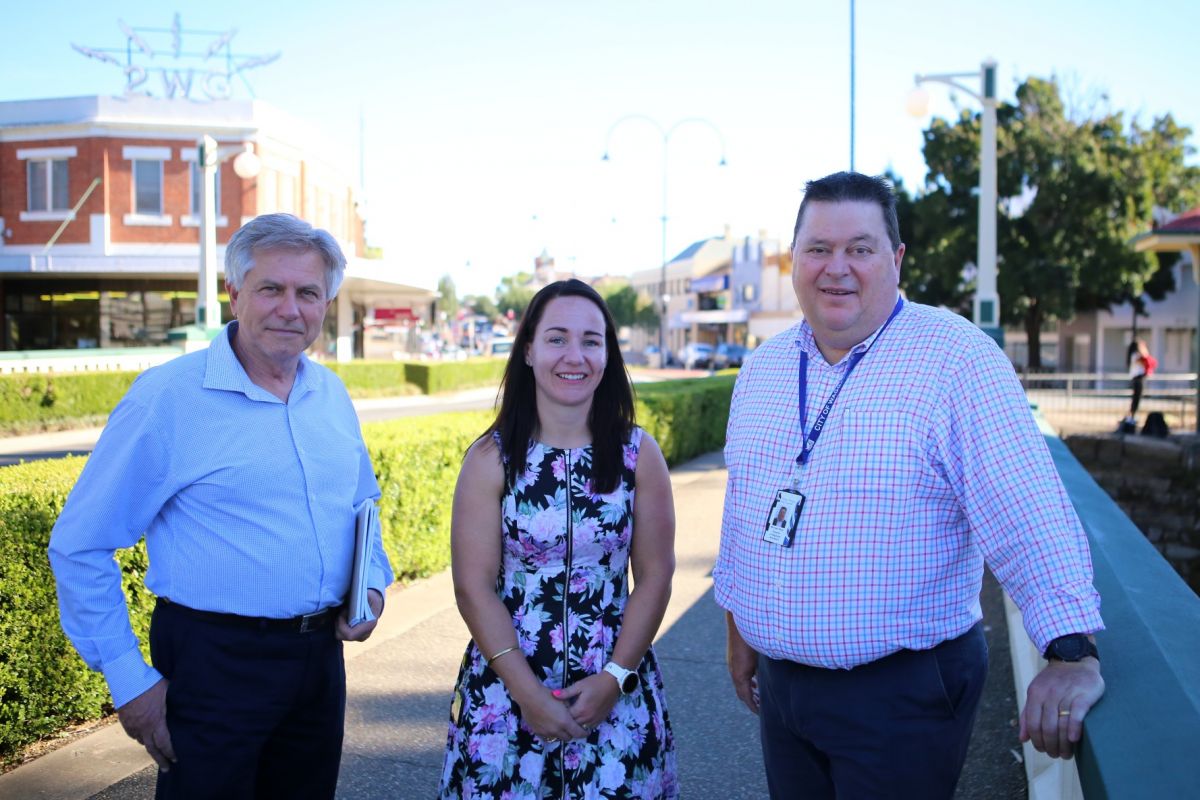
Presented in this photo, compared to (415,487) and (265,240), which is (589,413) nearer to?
(265,240)

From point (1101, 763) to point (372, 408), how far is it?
2508 centimetres

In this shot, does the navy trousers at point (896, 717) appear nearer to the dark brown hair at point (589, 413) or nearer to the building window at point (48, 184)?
the dark brown hair at point (589, 413)

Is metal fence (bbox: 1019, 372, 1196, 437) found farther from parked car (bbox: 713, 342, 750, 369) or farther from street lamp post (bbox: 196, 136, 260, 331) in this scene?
parked car (bbox: 713, 342, 750, 369)

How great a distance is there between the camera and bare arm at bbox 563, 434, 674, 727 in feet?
8.83

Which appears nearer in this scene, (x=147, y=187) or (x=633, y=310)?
(x=147, y=187)

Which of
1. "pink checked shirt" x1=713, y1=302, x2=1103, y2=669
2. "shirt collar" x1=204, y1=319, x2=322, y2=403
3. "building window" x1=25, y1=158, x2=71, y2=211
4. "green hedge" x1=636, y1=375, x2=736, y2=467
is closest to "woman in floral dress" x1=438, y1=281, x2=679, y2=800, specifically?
"pink checked shirt" x1=713, y1=302, x2=1103, y2=669

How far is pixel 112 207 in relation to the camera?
30672 millimetres

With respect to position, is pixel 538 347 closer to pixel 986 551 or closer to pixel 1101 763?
pixel 986 551

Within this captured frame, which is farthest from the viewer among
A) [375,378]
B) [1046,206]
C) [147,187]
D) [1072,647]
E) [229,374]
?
[1046,206]

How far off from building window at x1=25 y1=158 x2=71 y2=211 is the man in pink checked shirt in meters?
33.3

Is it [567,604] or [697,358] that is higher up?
[697,358]

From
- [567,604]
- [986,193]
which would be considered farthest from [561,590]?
[986,193]

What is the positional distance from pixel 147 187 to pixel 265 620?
32090mm

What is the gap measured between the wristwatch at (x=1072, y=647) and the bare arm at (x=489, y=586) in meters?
1.22
